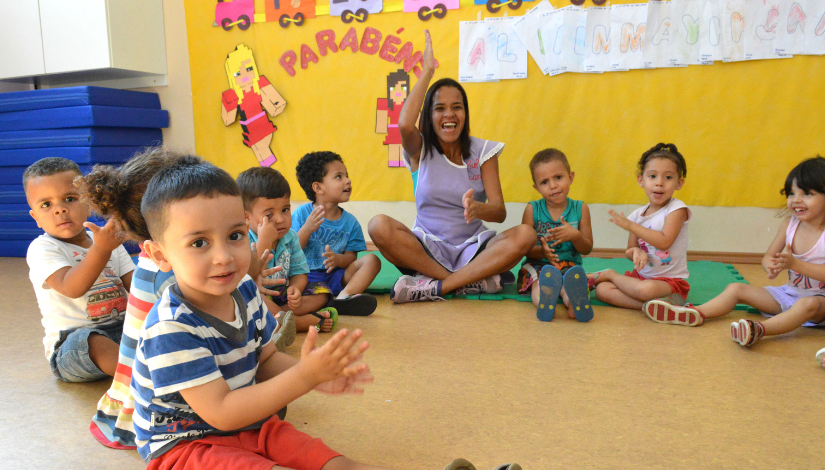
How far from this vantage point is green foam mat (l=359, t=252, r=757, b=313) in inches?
88.7

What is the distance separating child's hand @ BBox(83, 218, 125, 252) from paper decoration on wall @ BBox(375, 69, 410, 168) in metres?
2.06

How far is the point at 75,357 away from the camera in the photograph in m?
1.36

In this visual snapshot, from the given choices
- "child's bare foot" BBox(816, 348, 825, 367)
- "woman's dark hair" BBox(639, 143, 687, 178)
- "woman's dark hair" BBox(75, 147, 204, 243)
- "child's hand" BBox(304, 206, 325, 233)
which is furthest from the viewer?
Answer: "woman's dark hair" BBox(639, 143, 687, 178)

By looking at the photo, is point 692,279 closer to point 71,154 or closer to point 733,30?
point 733,30

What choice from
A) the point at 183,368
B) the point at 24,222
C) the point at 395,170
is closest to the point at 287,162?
the point at 395,170

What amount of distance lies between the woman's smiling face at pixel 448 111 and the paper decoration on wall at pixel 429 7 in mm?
853

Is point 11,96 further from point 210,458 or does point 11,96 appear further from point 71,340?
point 210,458

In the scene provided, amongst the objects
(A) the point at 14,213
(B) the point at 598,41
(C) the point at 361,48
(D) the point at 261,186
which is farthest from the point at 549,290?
(A) the point at 14,213

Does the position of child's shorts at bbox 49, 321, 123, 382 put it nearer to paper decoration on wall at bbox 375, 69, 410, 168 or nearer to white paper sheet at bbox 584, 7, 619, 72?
paper decoration on wall at bbox 375, 69, 410, 168

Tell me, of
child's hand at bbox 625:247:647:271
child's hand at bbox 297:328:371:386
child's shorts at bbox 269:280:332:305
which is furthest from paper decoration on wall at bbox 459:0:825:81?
child's hand at bbox 297:328:371:386

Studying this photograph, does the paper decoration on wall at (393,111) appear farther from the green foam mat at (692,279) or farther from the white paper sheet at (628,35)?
the white paper sheet at (628,35)

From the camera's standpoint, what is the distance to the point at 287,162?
3.38 m

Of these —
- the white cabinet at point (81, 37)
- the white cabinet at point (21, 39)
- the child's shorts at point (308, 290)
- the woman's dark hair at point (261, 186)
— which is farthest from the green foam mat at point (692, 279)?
the white cabinet at point (21, 39)

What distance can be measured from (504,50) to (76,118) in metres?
2.36
